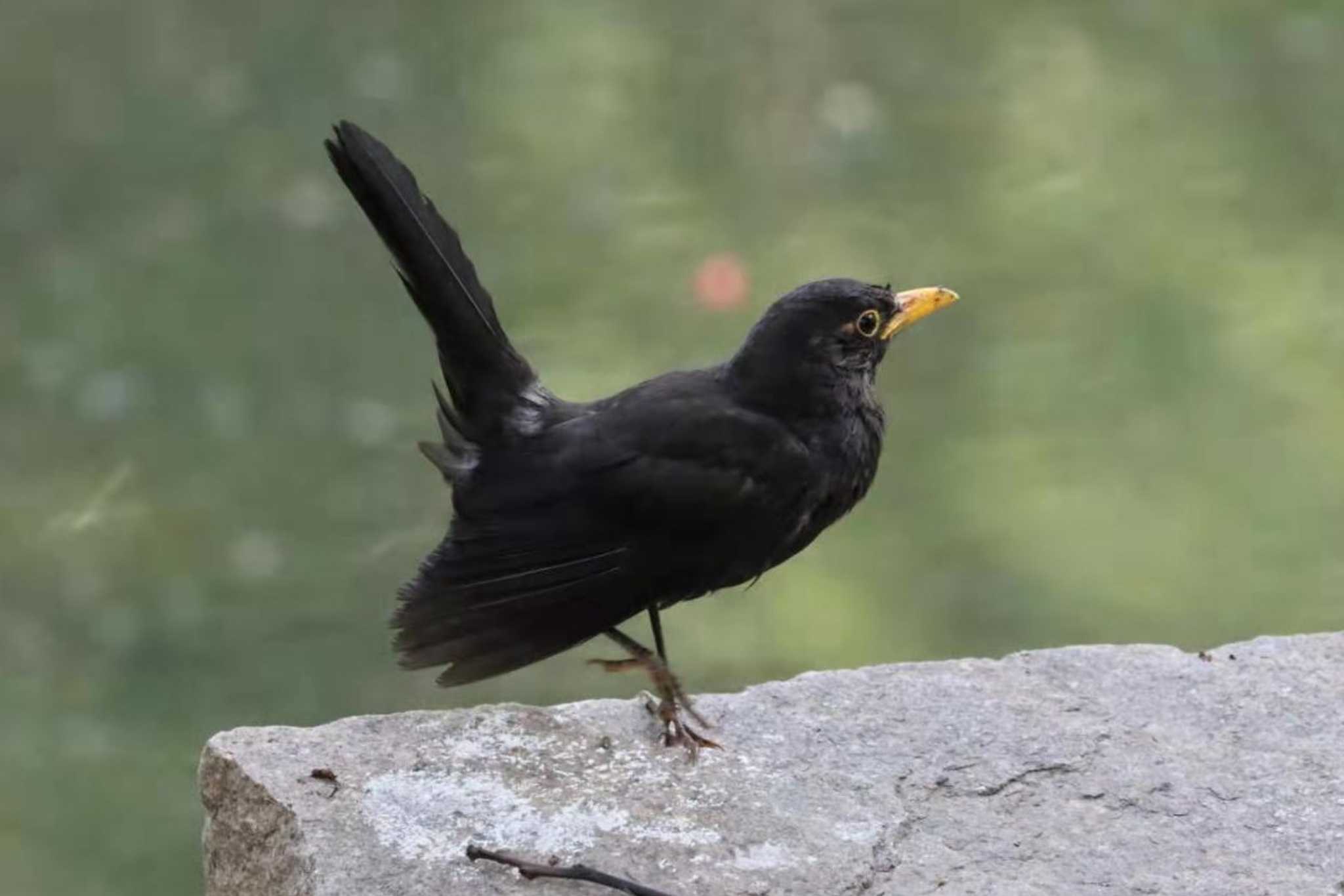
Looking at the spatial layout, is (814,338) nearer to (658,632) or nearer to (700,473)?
(700,473)

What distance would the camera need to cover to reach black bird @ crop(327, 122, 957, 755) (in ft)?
11.4

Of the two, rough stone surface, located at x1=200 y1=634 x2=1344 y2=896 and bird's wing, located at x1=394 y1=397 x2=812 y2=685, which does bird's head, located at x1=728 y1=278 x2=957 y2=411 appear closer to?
Answer: bird's wing, located at x1=394 y1=397 x2=812 y2=685

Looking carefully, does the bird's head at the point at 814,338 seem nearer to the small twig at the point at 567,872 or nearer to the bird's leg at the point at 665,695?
the bird's leg at the point at 665,695

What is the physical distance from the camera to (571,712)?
390 cm

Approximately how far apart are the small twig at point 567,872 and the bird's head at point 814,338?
76 centimetres

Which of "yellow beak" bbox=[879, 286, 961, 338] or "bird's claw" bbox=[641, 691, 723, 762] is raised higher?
"yellow beak" bbox=[879, 286, 961, 338]

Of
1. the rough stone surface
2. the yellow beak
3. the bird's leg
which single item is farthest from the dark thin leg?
the yellow beak

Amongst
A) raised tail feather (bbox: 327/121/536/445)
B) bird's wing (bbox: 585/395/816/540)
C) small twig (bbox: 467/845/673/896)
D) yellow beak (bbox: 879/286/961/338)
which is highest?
yellow beak (bbox: 879/286/961/338)

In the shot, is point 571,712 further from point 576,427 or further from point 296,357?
point 296,357

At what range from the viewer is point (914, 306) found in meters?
3.73

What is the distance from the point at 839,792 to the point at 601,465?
649mm

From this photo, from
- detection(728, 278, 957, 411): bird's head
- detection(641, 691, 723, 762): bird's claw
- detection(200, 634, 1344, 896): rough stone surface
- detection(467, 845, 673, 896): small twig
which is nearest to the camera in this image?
Result: detection(467, 845, 673, 896): small twig

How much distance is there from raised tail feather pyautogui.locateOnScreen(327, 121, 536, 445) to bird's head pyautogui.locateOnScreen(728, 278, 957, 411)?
34 centimetres

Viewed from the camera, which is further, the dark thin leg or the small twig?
the dark thin leg
